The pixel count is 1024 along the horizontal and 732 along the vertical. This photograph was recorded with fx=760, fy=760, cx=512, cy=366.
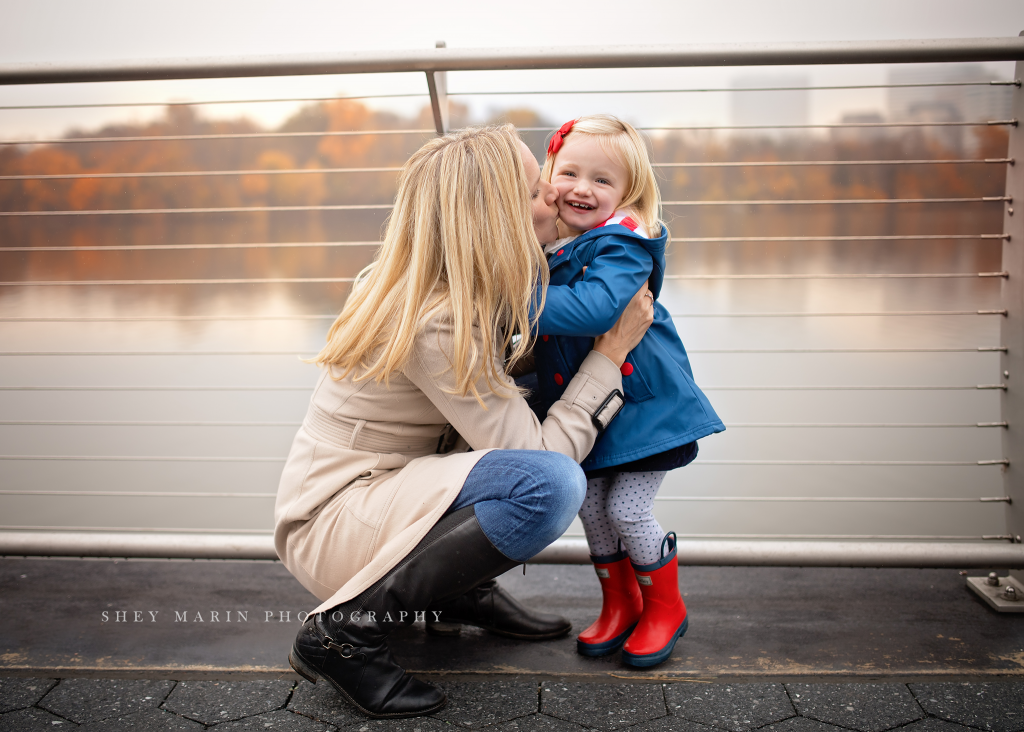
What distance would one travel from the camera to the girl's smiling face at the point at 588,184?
1529 mm

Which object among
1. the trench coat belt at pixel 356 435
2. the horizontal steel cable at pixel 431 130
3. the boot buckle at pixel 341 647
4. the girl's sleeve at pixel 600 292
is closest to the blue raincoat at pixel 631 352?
the girl's sleeve at pixel 600 292

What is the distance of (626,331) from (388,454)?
50cm

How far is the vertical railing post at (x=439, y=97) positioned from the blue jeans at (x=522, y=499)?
843 millimetres

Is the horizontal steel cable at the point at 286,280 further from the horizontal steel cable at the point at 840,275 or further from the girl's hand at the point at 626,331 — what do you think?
the girl's hand at the point at 626,331

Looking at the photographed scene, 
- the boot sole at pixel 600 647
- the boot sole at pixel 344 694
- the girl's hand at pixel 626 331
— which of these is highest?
the girl's hand at pixel 626 331

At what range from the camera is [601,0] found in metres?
3.20

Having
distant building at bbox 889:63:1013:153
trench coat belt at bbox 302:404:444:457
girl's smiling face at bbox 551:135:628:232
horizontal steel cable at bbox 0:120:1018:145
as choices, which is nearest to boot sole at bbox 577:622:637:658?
trench coat belt at bbox 302:404:444:457

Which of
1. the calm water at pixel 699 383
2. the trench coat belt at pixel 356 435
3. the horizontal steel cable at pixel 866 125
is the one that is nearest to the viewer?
the trench coat belt at pixel 356 435

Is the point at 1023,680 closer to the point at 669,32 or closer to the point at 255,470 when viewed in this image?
the point at 669,32

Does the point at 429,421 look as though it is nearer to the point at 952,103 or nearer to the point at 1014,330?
the point at 1014,330

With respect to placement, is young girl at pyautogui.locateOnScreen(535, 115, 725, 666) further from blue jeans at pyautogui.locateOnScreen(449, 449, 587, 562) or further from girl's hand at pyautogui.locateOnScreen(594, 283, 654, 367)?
blue jeans at pyautogui.locateOnScreen(449, 449, 587, 562)

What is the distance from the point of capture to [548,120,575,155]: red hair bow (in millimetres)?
1605

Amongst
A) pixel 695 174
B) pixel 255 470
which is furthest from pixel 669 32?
pixel 255 470

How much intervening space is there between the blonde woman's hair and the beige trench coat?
0.04m
